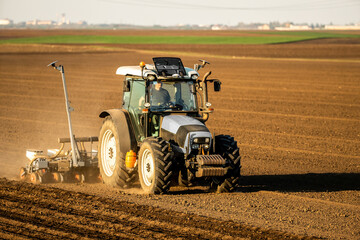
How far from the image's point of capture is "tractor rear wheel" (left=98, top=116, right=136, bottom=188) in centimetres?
1052

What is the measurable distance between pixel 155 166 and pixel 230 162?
3.99 ft

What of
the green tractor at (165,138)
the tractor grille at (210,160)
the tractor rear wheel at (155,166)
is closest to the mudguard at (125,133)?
the green tractor at (165,138)

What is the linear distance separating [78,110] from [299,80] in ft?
39.9

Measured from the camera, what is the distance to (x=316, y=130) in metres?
17.3

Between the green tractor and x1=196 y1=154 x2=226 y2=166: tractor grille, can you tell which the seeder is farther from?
x1=196 y1=154 x2=226 y2=166: tractor grille

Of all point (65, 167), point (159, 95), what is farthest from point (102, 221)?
point (65, 167)

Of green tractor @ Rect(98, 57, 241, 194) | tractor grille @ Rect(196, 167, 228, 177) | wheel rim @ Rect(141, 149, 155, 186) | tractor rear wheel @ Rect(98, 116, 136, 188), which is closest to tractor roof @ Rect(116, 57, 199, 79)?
green tractor @ Rect(98, 57, 241, 194)

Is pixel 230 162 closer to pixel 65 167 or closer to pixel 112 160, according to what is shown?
pixel 112 160

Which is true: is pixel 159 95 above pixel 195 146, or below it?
above

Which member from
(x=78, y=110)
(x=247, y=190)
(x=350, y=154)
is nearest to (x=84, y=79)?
(x=78, y=110)

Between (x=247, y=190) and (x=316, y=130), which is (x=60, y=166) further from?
(x=316, y=130)

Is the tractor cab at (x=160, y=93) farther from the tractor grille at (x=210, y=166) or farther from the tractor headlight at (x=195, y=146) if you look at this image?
the tractor grille at (x=210, y=166)

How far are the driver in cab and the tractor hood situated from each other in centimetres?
36

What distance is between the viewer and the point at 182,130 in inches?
380
